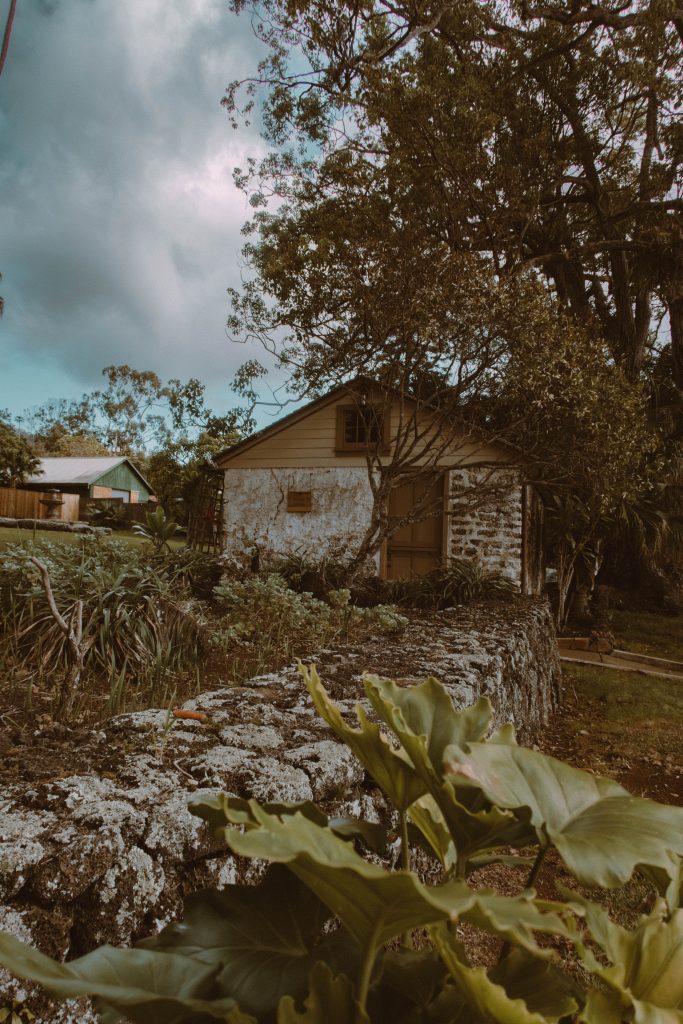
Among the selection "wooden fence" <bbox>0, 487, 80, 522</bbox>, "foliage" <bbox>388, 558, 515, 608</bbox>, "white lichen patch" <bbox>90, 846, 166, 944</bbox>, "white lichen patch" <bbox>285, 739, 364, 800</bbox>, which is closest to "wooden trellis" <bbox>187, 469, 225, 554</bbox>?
"foliage" <bbox>388, 558, 515, 608</bbox>

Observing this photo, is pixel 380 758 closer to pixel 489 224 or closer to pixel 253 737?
pixel 253 737

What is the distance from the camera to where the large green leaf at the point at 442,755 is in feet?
2.41

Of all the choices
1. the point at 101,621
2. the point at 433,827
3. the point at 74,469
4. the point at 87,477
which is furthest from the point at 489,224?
the point at 74,469

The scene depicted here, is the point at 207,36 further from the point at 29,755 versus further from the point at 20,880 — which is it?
the point at 20,880

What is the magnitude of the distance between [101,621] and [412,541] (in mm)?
7237

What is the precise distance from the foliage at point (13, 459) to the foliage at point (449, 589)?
732 inches

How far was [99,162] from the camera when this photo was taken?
15.0 m

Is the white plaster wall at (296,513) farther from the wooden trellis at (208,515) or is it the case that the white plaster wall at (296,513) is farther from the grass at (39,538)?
the grass at (39,538)

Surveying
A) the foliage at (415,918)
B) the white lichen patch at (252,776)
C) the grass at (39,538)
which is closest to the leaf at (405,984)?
the foliage at (415,918)

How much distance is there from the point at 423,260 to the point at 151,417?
47560mm

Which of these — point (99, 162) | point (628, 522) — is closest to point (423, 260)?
point (628, 522)

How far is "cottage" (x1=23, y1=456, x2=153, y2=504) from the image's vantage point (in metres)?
29.0

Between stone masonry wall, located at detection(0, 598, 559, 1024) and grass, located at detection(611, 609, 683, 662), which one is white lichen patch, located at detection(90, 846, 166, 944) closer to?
stone masonry wall, located at detection(0, 598, 559, 1024)

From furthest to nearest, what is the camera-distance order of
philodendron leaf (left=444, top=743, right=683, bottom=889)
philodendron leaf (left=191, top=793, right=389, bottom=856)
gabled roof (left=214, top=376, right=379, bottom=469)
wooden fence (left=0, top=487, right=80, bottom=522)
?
1. wooden fence (left=0, top=487, right=80, bottom=522)
2. gabled roof (left=214, top=376, right=379, bottom=469)
3. philodendron leaf (left=191, top=793, right=389, bottom=856)
4. philodendron leaf (left=444, top=743, right=683, bottom=889)
